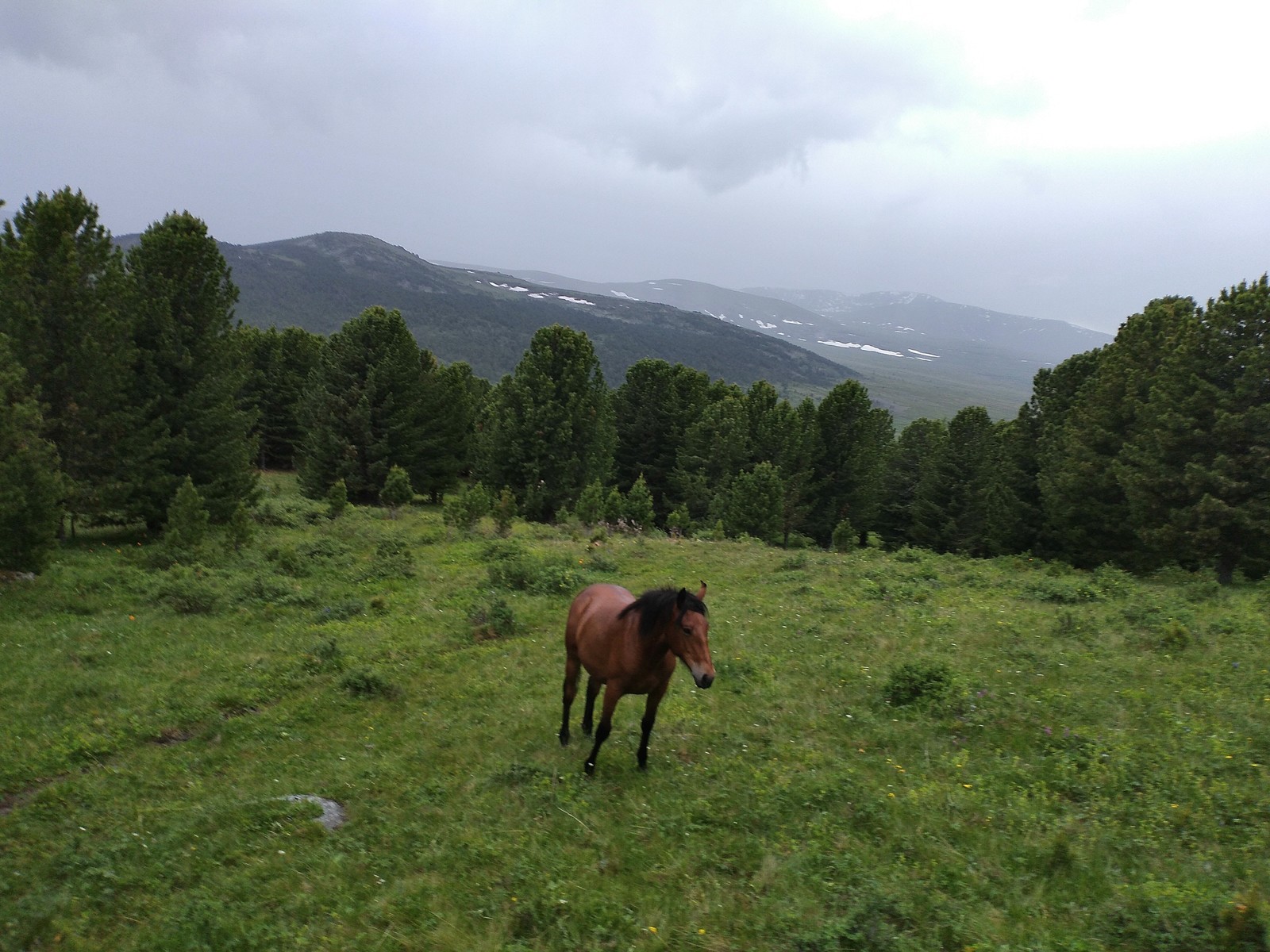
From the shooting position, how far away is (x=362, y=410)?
116 feet

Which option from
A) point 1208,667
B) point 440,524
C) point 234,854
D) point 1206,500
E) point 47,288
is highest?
point 47,288

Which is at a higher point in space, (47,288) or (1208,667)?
(47,288)

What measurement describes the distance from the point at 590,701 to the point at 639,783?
4.24ft

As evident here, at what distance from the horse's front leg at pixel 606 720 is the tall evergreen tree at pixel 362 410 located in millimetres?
32250

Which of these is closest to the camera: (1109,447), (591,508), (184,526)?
(184,526)

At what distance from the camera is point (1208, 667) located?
31.1 feet

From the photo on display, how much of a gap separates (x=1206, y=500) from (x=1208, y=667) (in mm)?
14510

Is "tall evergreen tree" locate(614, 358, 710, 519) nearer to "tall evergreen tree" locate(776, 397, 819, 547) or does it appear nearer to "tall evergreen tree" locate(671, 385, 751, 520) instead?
"tall evergreen tree" locate(671, 385, 751, 520)

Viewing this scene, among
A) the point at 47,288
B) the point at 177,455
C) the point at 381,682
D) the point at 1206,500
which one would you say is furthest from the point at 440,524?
A: the point at 1206,500

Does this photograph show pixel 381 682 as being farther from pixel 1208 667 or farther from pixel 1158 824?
pixel 1208 667

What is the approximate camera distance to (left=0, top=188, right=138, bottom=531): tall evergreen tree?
18500 millimetres

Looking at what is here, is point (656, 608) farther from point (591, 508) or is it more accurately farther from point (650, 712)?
point (591, 508)

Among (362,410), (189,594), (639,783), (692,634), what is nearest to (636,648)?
(692,634)

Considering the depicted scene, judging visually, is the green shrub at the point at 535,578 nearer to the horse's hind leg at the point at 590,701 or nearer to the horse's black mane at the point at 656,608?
the horse's hind leg at the point at 590,701
